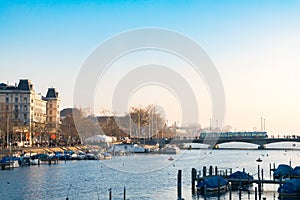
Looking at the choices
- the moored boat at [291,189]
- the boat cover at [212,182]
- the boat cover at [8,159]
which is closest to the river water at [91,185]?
the boat cover at [212,182]

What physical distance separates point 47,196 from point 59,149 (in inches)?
2928

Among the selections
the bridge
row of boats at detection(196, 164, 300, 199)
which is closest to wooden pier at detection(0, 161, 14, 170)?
row of boats at detection(196, 164, 300, 199)

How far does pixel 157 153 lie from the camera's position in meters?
149

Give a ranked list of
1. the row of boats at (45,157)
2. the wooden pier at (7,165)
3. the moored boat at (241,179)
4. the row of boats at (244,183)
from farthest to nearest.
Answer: the row of boats at (45,157) → the wooden pier at (7,165) → the moored boat at (241,179) → the row of boats at (244,183)

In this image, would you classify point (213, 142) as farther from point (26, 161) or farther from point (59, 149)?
point (26, 161)

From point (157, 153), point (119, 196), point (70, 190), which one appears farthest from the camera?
point (157, 153)

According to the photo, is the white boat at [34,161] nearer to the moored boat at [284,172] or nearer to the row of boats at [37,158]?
the row of boats at [37,158]

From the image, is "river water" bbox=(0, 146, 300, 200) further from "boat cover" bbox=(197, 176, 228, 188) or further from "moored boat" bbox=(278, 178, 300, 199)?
"moored boat" bbox=(278, 178, 300, 199)

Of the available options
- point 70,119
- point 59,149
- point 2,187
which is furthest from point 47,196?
point 70,119

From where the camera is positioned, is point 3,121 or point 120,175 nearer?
point 120,175

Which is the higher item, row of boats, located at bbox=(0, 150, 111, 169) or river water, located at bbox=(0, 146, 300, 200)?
row of boats, located at bbox=(0, 150, 111, 169)

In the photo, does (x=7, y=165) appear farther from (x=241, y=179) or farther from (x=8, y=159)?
(x=241, y=179)

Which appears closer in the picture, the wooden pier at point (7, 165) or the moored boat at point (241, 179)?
the moored boat at point (241, 179)

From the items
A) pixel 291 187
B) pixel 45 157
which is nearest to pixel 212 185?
pixel 291 187
